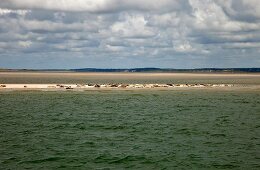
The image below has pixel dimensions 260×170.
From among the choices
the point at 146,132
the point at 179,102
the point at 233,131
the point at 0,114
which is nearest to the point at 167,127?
the point at 146,132

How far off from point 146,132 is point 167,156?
25.8 ft

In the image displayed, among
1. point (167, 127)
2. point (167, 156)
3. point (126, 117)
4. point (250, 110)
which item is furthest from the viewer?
point (250, 110)

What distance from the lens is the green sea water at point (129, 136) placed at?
22.0 metres

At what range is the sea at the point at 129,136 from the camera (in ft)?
72.1

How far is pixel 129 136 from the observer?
29156 millimetres

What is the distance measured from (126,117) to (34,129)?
10.2 m

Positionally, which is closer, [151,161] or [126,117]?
[151,161]

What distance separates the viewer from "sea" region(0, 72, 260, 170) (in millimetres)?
21984

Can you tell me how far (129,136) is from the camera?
2916 centimetres

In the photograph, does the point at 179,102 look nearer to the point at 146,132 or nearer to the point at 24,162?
the point at 146,132

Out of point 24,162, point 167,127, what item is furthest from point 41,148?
point 167,127

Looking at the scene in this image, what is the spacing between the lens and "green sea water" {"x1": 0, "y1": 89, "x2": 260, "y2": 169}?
2198 centimetres

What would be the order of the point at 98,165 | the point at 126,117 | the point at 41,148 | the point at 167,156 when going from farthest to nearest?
1. the point at 126,117
2. the point at 41,148
3. the point at 167,156
4. the point at 98,165

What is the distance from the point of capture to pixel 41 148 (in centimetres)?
2494
